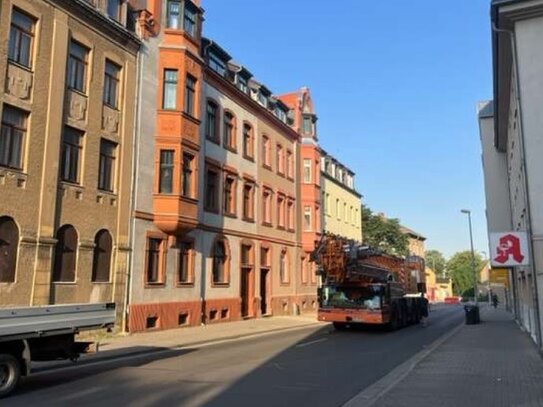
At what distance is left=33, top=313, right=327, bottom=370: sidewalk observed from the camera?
52.0 feet

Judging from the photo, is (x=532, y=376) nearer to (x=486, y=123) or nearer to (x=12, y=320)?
(x=12, y=320)

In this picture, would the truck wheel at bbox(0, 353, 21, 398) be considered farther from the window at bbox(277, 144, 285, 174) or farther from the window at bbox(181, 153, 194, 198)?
the window at bbox(277, 144, 285, 174)

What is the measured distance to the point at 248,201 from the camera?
114 feet

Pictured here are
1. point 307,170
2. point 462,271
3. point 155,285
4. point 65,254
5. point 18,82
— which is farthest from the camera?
point 462,271

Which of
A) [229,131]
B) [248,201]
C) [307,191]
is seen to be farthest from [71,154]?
[307,191]

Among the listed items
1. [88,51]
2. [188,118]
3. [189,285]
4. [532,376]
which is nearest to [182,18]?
[188,118]

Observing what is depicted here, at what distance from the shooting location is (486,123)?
34125 millimetres

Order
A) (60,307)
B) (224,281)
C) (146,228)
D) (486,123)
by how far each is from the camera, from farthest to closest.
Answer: (486,123), (224,281), (146,228), (60,307)

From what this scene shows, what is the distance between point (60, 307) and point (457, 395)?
7.25m

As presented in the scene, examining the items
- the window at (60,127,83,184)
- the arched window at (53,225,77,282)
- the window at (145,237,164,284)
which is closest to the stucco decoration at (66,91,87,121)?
the window at (60,127,83,184)

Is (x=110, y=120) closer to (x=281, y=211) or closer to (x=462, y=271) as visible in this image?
(x=281, y=211)

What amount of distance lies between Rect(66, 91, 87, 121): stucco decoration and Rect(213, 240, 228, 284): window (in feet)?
36.4

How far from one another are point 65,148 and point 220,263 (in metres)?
12.4

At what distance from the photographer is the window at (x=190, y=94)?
26823 mm
